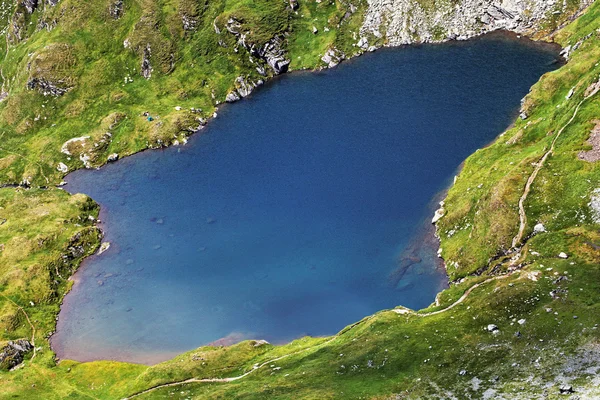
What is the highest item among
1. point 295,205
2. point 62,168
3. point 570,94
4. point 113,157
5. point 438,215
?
point 570,94

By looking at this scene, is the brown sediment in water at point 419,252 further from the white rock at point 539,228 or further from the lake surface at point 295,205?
the white rock at point 539,228

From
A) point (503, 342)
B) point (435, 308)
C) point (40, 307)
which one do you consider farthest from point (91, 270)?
point (503, 342)

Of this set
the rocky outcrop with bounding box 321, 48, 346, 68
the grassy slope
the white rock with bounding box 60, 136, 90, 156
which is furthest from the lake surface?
the white rock with bounding box 60, 136, 90, 156

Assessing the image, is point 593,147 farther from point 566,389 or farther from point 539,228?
point 566,389

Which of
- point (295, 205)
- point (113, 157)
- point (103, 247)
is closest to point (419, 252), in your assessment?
point (295, 205)

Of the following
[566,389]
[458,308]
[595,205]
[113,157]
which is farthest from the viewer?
[113,157]

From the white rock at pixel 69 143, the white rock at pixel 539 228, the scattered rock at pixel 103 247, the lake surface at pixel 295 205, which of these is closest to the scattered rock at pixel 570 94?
the lake surface at pixel 295 205

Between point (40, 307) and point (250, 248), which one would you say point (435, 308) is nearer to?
point (250, 248)
